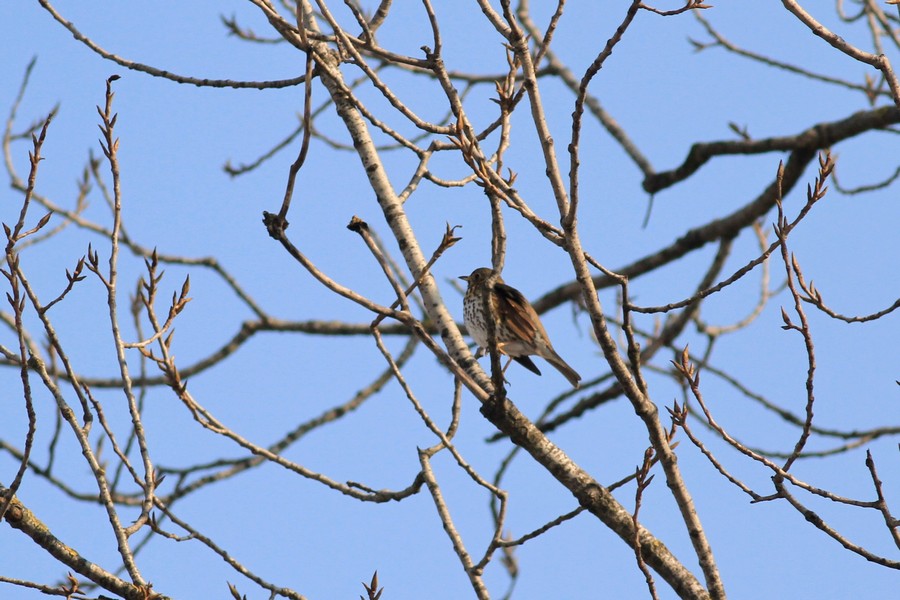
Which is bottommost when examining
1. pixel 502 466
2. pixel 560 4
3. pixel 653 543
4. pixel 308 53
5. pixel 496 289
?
pixel 653 543

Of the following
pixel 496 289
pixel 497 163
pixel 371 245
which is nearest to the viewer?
pixel 371 245

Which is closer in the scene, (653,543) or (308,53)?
(308,53)

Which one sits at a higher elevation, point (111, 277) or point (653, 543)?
point (111, 277)

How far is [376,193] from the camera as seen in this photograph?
4344 millimetres

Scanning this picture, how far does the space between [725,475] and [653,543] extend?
51 cm

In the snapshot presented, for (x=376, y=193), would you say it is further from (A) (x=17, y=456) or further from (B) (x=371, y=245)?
(A) (x=17, y=456)

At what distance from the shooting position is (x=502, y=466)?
7031mm

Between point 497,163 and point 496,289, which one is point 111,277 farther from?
point 496,289

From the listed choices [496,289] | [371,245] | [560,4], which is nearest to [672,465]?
[371,245]

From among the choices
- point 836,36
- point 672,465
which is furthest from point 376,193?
point 836,36

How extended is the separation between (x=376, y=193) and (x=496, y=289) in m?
Answer: 2.44

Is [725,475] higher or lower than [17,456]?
lower

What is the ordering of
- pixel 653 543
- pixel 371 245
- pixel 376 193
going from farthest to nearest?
pixel 376 193 < pixel 653 543 < pixel 371 245

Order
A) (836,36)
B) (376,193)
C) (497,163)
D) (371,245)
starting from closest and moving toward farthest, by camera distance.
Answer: (836,36) < (371,245) < (497,163) < (376,193)
